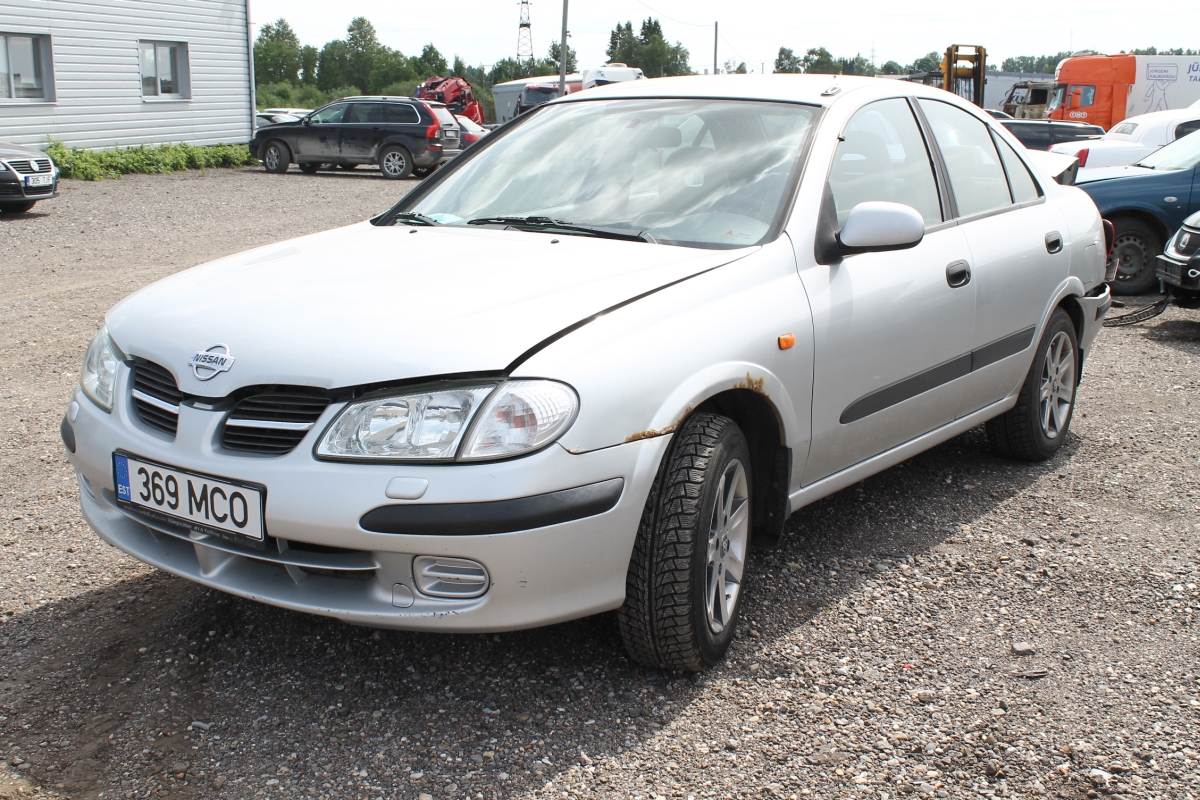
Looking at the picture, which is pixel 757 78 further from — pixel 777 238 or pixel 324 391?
pixel 324 391

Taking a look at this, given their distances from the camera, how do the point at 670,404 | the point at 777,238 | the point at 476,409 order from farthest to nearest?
the point at 777,238 < the point at 670,404 < the point at 476,409

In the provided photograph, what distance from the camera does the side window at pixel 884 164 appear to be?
3559 mm

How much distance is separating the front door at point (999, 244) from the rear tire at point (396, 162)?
18.4 m

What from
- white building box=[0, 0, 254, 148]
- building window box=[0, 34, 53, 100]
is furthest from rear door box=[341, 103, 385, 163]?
building window box=[0, 34, 53, 100]

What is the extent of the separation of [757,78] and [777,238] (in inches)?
42.9

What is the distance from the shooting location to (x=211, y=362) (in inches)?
103

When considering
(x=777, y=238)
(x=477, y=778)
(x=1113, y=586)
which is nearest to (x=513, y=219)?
(x=777, y=238)

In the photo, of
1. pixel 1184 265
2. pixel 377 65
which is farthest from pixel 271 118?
pixel 377 65

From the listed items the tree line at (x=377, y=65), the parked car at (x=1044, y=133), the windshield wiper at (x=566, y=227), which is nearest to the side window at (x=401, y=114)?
the parked car at (x=1044, y=133)

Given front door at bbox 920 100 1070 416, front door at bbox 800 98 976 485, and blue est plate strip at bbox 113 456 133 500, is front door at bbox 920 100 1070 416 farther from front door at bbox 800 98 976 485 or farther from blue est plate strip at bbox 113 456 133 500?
blue est plate strip at bbox 113 456 133 500

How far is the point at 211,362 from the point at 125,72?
2219cm

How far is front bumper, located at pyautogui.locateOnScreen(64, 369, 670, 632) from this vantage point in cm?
241

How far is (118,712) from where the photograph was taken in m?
2.73

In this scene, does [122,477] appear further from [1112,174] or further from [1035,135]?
[1035,135]
